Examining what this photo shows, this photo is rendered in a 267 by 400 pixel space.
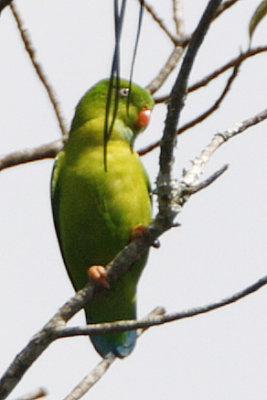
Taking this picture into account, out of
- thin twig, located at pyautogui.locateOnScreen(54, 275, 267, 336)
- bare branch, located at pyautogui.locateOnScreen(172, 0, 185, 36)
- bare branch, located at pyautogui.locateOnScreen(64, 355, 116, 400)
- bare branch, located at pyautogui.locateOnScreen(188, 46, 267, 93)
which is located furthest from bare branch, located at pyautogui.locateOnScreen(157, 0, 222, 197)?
bare branch, located at pyautogui.locateOnScreen(172, 0, 185, 36)

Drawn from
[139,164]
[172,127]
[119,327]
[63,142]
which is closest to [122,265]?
[119,327]

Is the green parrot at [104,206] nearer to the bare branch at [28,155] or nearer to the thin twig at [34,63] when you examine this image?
the bare branch at [28,155]

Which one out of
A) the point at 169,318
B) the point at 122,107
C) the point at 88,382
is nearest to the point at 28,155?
the point at 122,107

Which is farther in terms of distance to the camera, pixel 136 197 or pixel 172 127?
pixel 136 197

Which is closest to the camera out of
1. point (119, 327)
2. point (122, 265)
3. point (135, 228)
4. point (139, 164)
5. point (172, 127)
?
point (172, 127)

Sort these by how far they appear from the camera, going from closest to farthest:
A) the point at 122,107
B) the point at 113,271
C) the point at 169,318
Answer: the point at 169,318, the point at 113,271, the point at 122,107

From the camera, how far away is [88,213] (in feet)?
12.3

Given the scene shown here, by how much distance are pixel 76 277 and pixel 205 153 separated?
142 cm

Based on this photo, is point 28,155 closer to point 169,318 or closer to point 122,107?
point 122,107

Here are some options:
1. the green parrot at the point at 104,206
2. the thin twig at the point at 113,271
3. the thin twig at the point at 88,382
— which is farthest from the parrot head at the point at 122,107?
the thin twig at the point at 88,382

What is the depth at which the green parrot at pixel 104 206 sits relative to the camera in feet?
12.2

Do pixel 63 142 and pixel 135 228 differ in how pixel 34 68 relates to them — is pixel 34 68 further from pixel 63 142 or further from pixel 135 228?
pixel 135 228

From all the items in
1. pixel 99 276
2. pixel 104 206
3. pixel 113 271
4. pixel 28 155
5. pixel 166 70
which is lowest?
pixel 113 271

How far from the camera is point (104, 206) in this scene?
147 inches
